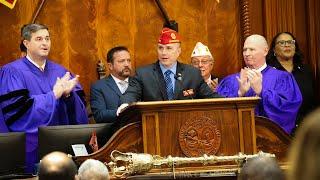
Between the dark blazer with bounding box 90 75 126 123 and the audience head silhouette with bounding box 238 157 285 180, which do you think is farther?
the dark blazer with bounding box 90 75 126 123

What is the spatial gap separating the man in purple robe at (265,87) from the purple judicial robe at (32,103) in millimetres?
1551

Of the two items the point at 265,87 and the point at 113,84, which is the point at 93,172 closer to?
the point at 265,87

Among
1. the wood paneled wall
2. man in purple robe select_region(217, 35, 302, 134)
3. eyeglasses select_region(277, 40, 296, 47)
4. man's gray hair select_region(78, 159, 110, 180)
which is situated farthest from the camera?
the wood paneled wall

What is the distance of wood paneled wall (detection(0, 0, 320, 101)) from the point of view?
6.95m

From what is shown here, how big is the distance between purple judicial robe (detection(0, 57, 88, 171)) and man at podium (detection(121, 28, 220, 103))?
69 centimetres

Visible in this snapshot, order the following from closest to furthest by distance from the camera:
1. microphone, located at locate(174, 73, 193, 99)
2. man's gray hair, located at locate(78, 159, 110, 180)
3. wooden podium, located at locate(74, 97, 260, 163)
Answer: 1. man's gray hair, located at locate(78, 159, 110, 180)
2. wooden podium, located at locate(74, 97, 260, 163)
3. microphone, located at locate(174, 73, 193, 99)

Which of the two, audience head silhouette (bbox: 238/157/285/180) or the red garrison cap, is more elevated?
the red garrison cap

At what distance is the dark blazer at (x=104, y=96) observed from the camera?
6.15 m

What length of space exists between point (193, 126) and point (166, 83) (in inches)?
48.1

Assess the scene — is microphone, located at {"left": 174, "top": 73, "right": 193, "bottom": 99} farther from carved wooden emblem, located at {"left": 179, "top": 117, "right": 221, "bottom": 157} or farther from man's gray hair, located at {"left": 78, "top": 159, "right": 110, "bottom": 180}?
man's gray hair, located at {"left": 78, "top": 159, "right": 110, "bottom": 180}

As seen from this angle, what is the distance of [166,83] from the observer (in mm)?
5316

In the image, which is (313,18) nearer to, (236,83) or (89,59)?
(236,83)

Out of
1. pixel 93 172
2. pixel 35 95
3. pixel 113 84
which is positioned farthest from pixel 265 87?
pixel 93 172

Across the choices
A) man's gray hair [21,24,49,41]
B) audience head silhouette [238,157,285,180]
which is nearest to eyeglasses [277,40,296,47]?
man's gray hair [21,24,49,41]
